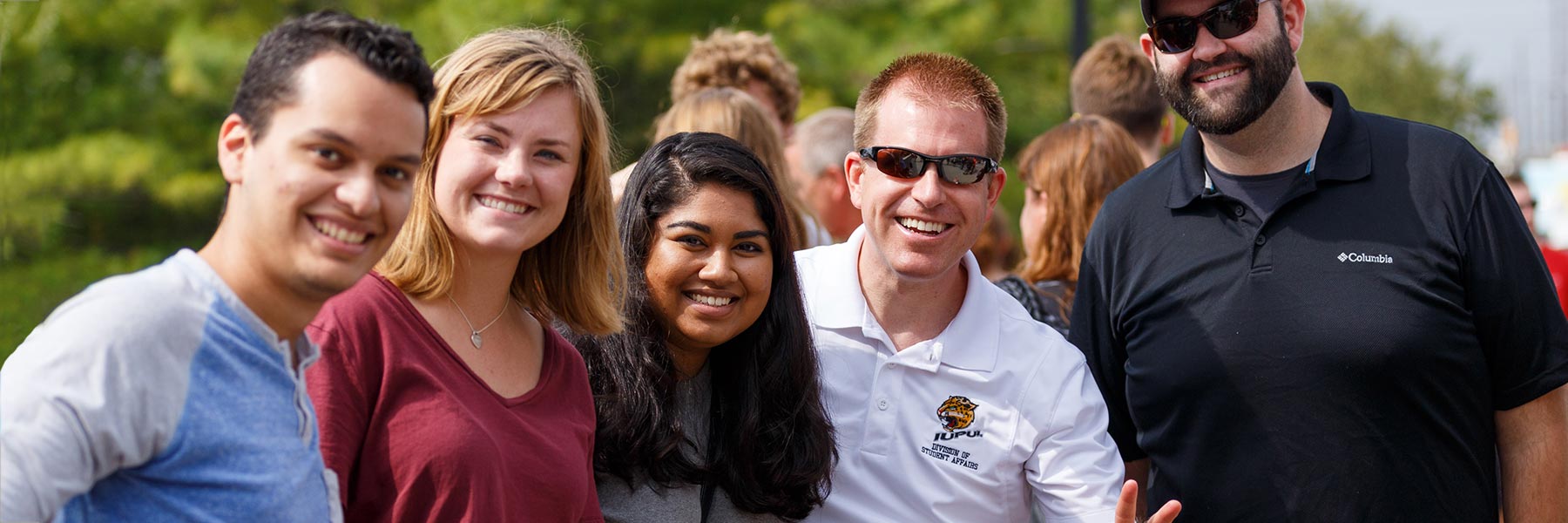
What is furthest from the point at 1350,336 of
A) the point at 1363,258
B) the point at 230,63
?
the point at 230,63

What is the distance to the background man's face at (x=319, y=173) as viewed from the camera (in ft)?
6.33

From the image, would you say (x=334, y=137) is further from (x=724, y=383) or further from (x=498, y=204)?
(x=724, y=383)

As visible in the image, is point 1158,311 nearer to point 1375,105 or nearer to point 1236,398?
point 1236,398

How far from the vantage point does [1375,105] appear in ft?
122

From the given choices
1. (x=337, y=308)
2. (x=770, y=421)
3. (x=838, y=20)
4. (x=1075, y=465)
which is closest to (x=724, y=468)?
(x=770, y=421)

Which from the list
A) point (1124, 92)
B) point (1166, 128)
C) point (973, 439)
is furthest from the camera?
point (1166, 128)

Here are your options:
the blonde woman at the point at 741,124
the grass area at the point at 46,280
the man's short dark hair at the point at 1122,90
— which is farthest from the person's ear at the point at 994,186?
the grass area at the point at 46,280

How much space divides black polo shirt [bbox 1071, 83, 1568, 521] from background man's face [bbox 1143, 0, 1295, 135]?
21cm

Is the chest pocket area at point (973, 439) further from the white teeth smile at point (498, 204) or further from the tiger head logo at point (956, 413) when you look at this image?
the white teeth smile at point (498, 204)

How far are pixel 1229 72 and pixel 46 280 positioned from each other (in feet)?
26.2

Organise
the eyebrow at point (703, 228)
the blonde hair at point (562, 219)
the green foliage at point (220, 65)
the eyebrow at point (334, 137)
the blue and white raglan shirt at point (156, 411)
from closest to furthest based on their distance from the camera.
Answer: the blue and white raglan shirt at point (156, 411)
the eyebrow at point (334, 137)
the blonde hair at point (562, 219)
the eyebrow at point (703, 228)
the green foliage at point (220, 65)

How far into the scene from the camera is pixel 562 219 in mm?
2881

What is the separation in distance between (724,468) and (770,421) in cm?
16

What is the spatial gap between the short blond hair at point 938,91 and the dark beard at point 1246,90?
0.49 metres
